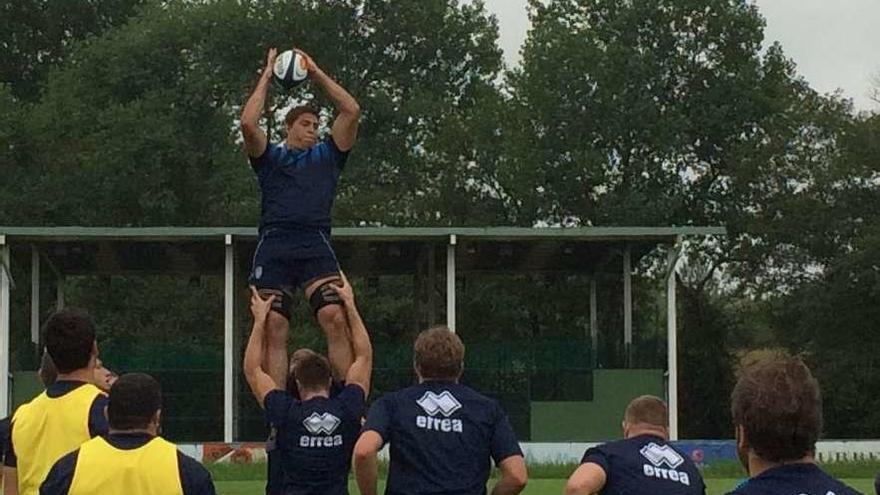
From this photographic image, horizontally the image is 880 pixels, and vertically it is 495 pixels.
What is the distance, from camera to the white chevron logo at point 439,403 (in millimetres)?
7918

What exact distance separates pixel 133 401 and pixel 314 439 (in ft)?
6.96

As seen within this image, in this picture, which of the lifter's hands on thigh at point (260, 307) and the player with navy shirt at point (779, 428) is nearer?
the player with navy shirt at point (779, 428)

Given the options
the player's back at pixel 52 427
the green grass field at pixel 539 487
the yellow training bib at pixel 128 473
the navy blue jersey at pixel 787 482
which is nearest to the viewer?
the navy blue jersey at pixel 787 482

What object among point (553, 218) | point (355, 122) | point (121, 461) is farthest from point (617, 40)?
point (121, 461)

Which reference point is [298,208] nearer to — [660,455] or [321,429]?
[321,429]

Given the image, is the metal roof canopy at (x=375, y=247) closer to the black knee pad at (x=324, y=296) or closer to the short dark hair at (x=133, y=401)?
the black knee pad at (x=324, y=296)

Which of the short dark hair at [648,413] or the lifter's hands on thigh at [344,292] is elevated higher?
the lifter's hands on thigh at [344,292]

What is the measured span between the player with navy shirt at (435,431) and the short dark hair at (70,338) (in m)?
1.52

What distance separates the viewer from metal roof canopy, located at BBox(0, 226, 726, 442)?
32406 mm

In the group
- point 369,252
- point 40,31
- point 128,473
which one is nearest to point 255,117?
point 128,473

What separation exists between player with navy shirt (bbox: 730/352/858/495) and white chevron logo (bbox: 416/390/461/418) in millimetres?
3321

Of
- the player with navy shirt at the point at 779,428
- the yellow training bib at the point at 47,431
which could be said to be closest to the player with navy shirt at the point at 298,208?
the yellow training bib at the point at 47,431

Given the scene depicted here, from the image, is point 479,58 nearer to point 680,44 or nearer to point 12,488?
point 680,44

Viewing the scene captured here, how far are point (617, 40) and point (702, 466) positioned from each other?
2860cm
